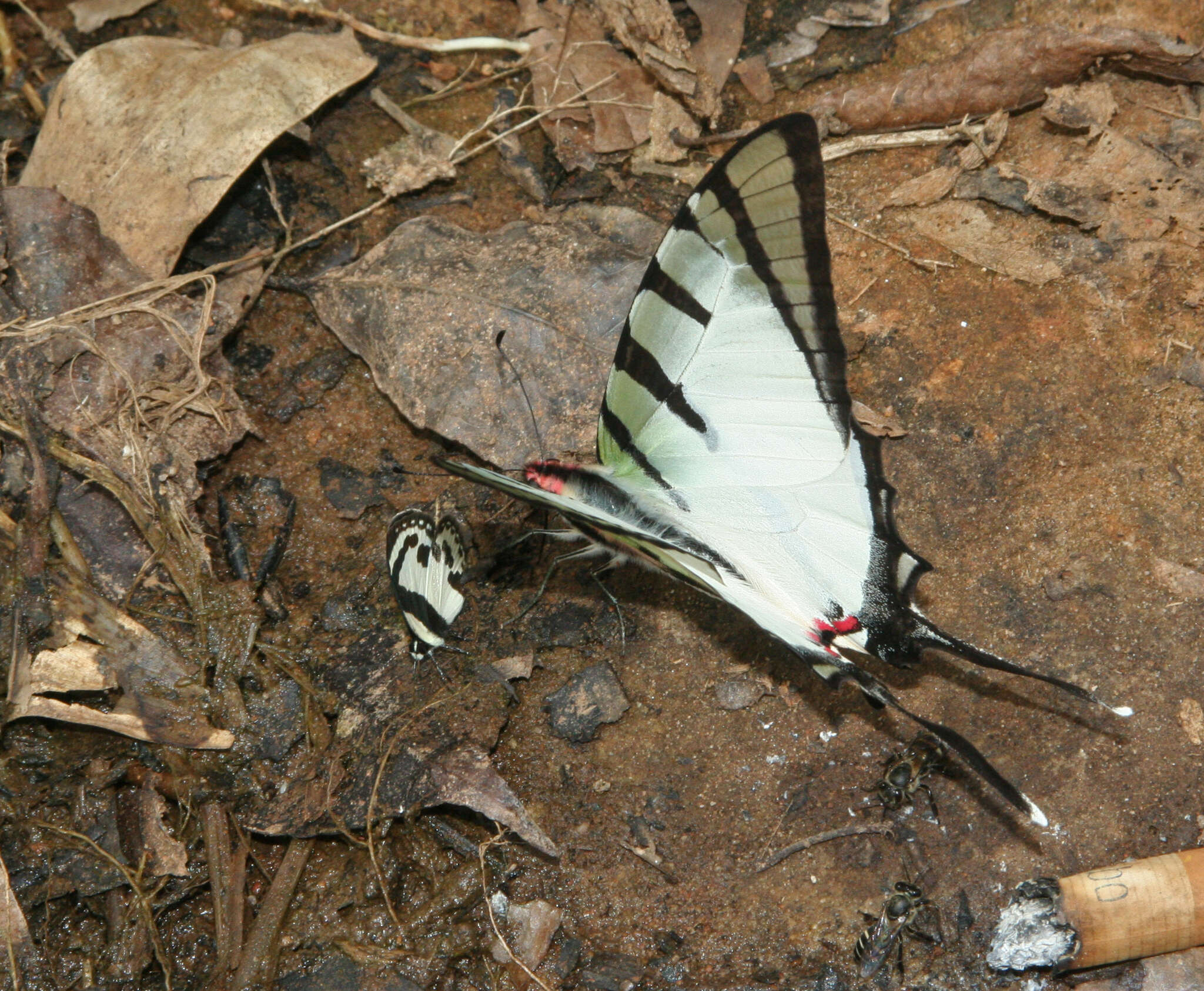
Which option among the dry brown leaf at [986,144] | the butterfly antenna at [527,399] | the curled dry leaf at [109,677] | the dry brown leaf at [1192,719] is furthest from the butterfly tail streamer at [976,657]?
the curled dry leaf at [109,677]

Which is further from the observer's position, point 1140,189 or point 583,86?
point 583,86

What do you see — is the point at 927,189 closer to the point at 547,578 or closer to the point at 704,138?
the point at 704,138

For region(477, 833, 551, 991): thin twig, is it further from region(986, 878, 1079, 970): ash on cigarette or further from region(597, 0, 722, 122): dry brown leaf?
region(597, 0, 722, 122): dry brown leaf

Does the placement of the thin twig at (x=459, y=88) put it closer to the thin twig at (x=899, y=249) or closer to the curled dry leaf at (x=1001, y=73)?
the curled dry leaf at (x=1001, y=73)

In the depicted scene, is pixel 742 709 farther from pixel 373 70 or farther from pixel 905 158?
pixel 373 70

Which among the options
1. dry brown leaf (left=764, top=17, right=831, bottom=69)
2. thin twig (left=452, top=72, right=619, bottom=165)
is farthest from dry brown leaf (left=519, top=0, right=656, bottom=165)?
dry brown leaf (left=764, top=17, right=831, bottom=69)

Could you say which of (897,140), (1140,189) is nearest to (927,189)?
Result: (897,140)
